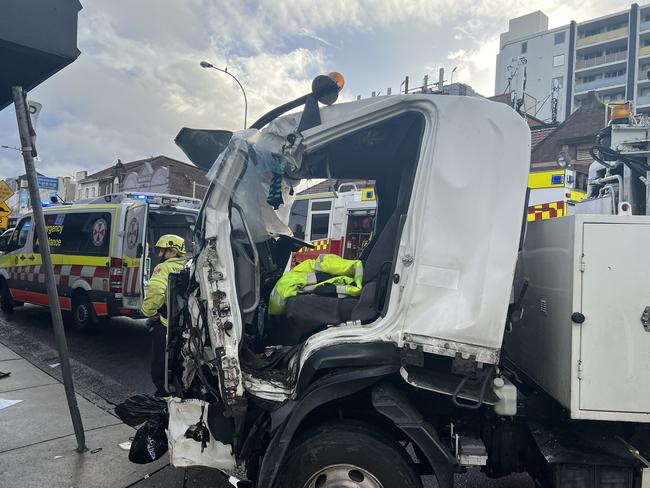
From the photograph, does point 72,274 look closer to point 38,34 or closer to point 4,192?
point 4,192

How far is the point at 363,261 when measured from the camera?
2994mm

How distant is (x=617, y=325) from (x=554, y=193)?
6.58 metres

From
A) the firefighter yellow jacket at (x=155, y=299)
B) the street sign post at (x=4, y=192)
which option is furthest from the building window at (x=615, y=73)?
the firefighter yellow jacket at (x=155, y=299)

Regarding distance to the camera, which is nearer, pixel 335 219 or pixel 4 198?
pixel 335 219

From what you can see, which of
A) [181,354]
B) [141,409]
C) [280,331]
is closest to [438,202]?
[280,331]

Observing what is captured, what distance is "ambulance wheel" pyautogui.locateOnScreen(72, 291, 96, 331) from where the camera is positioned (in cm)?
773

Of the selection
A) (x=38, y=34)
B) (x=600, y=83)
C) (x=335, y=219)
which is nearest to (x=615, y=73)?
(x=600, y=83)

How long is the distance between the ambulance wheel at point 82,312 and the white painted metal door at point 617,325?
7371 mm

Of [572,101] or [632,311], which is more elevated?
[572,101]

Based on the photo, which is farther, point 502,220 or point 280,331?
point 280,331

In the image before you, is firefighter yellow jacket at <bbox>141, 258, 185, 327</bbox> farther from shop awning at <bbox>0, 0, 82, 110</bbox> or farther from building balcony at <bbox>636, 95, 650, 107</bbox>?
building balcony at <bbox>636, 95, 650, 107</bbox>

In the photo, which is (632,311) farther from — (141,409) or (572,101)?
(572,101)

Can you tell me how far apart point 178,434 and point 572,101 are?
56763mm

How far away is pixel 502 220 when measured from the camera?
7.54 feet
